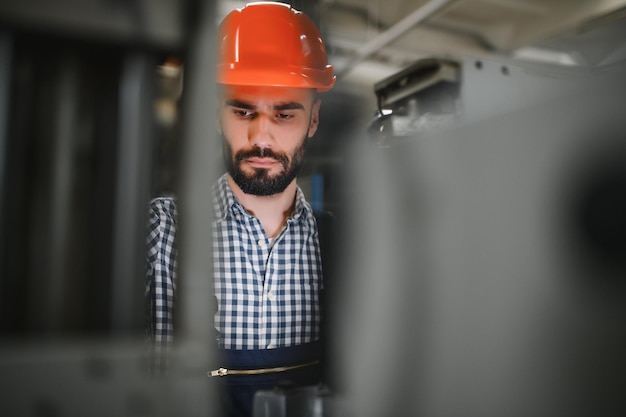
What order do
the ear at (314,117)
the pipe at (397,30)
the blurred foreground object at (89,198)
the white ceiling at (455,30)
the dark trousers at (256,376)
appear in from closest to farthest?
the blurred foreground object at (89,198)
the dark trousers at (256,376)
the ear at (314,117)
the pipe at (397,30)
the white ceiling at (455,30)

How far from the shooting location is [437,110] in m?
0.90

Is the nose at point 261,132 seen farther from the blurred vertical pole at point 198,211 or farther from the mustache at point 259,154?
the blurred vertical pole at point 198,211

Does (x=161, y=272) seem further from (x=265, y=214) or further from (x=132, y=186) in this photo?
(x=265, y=214)

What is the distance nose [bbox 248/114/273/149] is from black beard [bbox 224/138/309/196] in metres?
0.01

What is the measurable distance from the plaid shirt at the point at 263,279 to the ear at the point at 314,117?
13cm

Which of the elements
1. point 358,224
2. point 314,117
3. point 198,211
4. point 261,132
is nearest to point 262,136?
point 261,132

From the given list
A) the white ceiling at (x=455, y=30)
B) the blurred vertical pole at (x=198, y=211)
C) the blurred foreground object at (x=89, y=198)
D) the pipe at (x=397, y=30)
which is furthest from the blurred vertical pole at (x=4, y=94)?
the white ceiling at (x=455, y=30)

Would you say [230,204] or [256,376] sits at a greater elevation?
[230,204]

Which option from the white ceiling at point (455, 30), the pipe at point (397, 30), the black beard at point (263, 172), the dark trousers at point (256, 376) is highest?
the white ceiling at point (455, 30)

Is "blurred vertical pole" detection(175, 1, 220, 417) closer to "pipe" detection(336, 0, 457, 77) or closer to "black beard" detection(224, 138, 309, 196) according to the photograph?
"black beard" detection(224, 138, 309, 196)

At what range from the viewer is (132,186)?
0.36 metres

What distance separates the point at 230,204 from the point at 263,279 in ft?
0.53

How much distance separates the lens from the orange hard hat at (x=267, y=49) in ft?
3.22

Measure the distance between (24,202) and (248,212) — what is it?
657 millimetres
